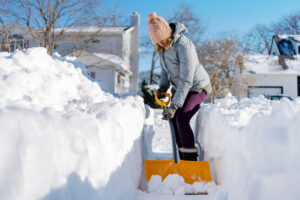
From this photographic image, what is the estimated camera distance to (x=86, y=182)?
1250 mm

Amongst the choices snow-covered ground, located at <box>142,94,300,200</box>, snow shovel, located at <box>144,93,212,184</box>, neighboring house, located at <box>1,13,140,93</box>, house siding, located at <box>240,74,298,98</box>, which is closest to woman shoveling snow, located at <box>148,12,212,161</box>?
snow shovel, located at <box>144,93,212,184</box>

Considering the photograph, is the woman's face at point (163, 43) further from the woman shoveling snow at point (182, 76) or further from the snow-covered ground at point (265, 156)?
the snow-covered ground at point (265, 156)

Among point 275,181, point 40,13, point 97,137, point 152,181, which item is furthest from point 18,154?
point 40,13

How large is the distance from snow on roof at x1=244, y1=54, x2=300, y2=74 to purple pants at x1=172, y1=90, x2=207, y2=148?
17279 millimetres

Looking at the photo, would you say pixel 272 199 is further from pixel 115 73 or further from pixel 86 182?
pixel 115 73

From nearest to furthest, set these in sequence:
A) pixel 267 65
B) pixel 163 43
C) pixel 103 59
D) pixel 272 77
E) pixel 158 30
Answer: pixel 158 30 → pixel 163 43 → pixel 103 59 → pixel 272 77 → pixel 267 65

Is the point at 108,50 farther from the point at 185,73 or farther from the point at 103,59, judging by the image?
the point at 185,73

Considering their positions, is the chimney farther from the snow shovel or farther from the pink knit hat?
the snow shovel

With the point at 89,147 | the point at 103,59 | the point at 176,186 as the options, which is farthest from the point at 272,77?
the point at 89,147

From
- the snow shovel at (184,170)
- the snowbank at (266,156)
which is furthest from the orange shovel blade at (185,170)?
the snowbank at (266,156)

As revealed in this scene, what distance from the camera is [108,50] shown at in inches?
645

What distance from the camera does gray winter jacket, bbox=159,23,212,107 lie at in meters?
2.83

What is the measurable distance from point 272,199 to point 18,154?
1143mm

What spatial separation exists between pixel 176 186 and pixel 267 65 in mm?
20996
